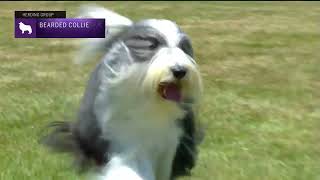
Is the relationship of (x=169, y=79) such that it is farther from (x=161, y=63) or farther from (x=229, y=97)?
(x=229, y=97)

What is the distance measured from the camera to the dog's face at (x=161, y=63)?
4.06m

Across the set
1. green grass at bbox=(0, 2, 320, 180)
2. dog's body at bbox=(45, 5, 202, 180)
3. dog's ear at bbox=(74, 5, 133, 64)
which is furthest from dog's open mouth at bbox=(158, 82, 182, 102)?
green grass at bbox=(0, 2, 320, 180)

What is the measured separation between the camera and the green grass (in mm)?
6484

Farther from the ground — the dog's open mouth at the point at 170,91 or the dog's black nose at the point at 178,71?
the dog's black nose at the point at 178,71

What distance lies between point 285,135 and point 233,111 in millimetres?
1060

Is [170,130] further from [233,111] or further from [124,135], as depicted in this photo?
[233,111]

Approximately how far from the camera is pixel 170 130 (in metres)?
4.47

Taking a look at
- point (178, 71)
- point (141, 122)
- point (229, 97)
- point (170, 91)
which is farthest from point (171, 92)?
point (229, 97)

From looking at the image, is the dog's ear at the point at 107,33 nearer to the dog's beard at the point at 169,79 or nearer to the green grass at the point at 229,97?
the green grass at the point at 229,97

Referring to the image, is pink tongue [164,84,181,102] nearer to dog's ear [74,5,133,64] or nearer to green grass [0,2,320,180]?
dog's ear [74,5,133,64]

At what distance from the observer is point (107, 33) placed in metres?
4.61

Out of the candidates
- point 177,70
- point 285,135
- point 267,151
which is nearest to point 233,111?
point 285,135

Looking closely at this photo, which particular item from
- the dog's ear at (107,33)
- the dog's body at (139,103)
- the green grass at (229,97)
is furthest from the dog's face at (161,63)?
the green grass at (229,97)

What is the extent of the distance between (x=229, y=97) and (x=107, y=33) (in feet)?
17.9
